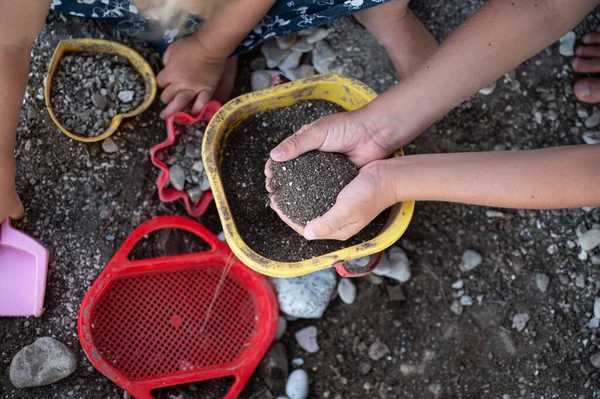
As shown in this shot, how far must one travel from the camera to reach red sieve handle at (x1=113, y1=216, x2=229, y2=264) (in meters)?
1.42

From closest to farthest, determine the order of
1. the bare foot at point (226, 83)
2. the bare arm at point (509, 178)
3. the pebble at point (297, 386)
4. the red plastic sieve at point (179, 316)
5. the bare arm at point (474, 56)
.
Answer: the bare arm at point (509, 178), the bare arm at point (474, 56), the red plastic sieve at point (179, 316), the pebble at point (297, 386), the bare foot at point (226, 83)

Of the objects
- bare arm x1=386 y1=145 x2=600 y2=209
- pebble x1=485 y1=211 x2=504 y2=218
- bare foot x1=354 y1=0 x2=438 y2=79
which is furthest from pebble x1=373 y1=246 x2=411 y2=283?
bare foot x1=354 y1=0 x2=438 y2=79

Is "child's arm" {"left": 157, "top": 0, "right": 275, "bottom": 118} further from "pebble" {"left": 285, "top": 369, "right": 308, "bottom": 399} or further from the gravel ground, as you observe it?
"pebble" {"left": 285, "top": 369, "right": 308, "bottom": 399}

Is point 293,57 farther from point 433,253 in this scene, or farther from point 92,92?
point 433,253

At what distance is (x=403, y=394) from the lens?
1552 millimetres

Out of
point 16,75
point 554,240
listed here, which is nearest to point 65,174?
point 16,75

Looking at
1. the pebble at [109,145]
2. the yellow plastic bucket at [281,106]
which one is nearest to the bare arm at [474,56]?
the yellow plastic bucket at [281,106]

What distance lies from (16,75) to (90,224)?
387mm

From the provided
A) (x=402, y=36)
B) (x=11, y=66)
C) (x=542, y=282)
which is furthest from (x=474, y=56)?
(x=11, y=66)

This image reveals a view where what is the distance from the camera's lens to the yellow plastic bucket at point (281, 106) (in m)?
1.25

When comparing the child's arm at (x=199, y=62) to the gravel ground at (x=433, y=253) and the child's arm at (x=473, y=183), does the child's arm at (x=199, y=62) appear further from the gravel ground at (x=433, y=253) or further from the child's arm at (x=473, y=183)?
the child's arm at (x=473, y=183)

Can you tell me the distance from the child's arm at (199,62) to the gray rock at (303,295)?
1.64 feet

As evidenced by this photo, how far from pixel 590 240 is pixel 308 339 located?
79cm

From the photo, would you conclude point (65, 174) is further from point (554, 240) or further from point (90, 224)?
point (554, 240)
